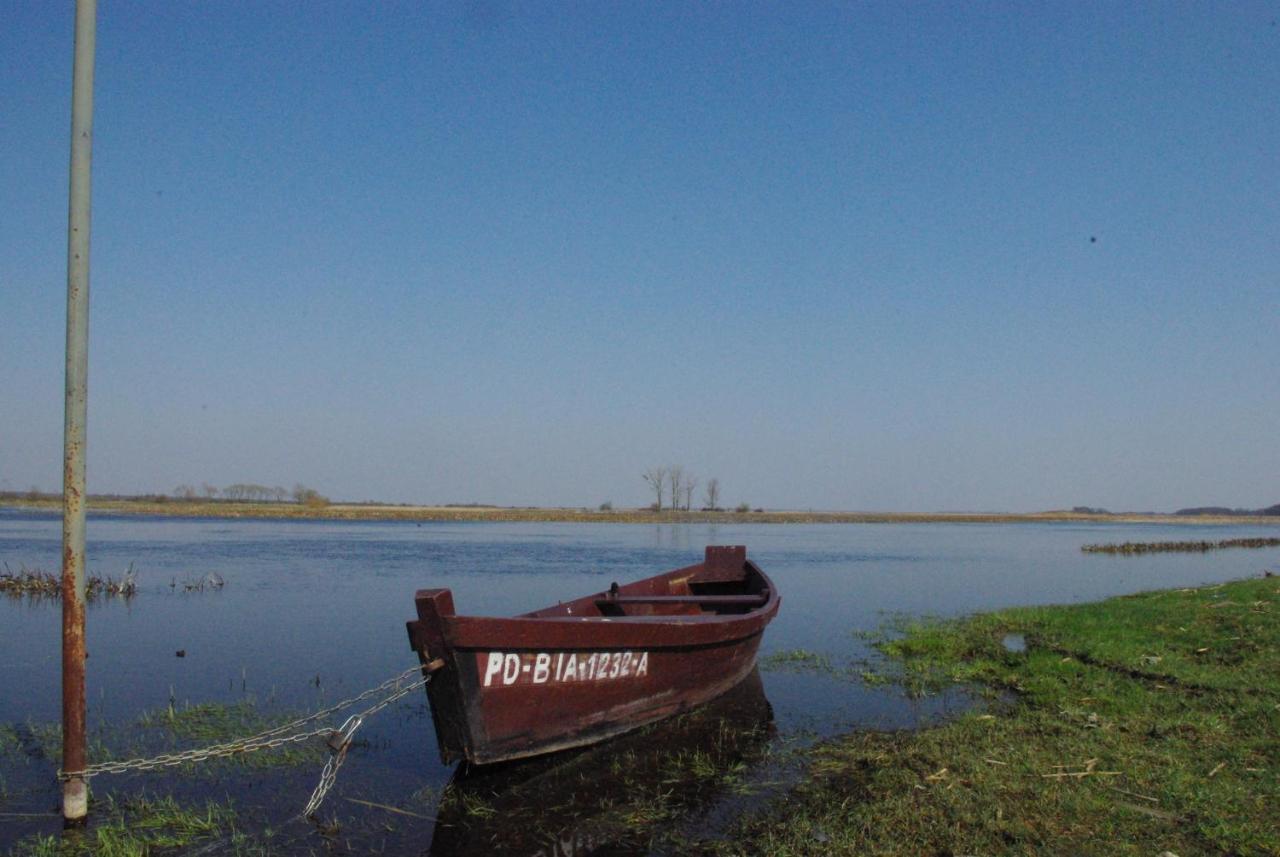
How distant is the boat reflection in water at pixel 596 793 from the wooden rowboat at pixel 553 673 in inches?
10.8

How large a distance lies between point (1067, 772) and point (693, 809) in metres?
3.26

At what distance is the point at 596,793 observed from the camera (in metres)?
7.93

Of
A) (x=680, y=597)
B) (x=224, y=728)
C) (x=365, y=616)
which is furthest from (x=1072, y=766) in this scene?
(x=365, y=616)

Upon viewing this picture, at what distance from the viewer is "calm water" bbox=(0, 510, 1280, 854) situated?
29.0 ft

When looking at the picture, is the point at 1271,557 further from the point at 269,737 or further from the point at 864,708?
the point at 269,737

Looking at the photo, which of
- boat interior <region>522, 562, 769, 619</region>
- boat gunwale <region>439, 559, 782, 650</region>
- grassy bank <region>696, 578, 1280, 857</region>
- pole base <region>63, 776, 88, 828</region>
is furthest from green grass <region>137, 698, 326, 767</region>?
grassy bank <region>696, 578, 1280, 857</region>

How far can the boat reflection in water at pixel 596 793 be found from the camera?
692 cm

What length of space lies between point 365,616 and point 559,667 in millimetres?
12568

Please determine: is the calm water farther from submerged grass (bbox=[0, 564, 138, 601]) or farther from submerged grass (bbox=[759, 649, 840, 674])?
submerged grass (bbox=[0, 564, 138, 601])

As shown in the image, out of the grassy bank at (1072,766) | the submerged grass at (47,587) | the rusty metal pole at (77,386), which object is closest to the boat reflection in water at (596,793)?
the grassy bank at (1072,766)

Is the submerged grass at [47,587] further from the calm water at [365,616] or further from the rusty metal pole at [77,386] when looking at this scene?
the rusty metal pole at [77,386]

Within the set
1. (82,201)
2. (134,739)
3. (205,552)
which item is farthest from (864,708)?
(205,552)

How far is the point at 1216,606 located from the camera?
17.3 m

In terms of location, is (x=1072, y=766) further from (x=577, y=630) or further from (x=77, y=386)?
(x=77, y=386)
